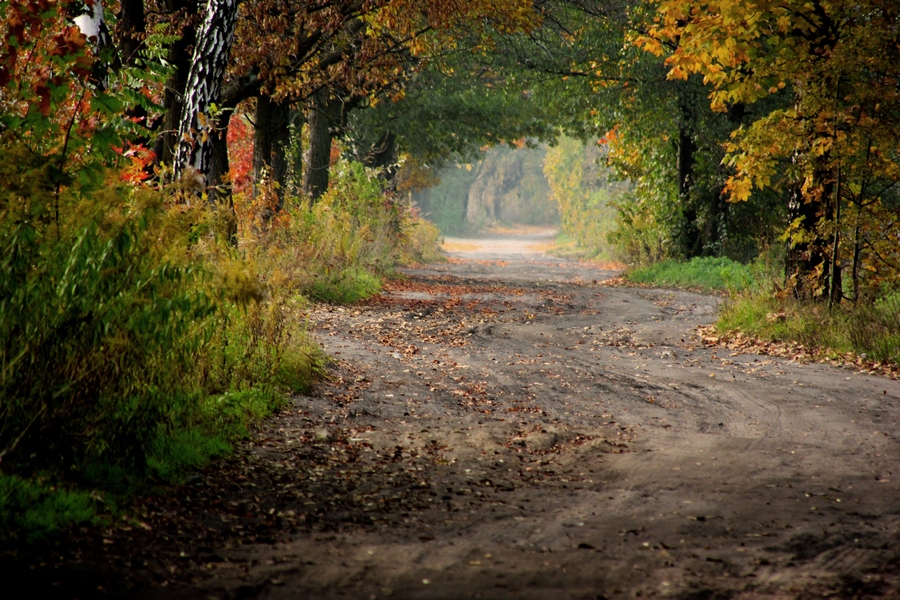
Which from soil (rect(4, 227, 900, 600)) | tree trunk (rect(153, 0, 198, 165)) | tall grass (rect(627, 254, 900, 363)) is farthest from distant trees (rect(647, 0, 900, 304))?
tree trunk (rect(153, 0, 198, 165))

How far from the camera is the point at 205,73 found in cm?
941

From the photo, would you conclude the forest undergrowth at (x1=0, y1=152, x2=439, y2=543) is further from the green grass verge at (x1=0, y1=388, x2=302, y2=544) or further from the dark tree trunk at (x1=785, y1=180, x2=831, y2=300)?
the dark tree trunk at (x1=785, y1=180, x2=831, y2=300)

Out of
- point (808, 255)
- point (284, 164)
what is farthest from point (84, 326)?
point (284, 164)

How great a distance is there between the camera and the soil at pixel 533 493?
3.58 m

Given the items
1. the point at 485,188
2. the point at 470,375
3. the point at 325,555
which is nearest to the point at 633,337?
the point at 470,375

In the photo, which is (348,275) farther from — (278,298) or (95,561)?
(95,561)

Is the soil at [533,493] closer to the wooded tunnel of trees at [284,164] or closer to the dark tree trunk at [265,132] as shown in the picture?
the wooded tunnel of trees at [284,164]

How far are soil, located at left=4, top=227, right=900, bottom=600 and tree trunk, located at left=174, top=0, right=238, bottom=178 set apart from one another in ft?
9.14

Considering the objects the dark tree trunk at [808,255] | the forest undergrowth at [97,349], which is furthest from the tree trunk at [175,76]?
the dark tree trunk at [808,255]

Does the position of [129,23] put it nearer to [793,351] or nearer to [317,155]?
[317,155]

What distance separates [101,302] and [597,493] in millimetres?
3065

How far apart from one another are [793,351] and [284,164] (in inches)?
452

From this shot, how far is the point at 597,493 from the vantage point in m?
5.02

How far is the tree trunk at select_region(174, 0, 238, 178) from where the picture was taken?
9352 mm
